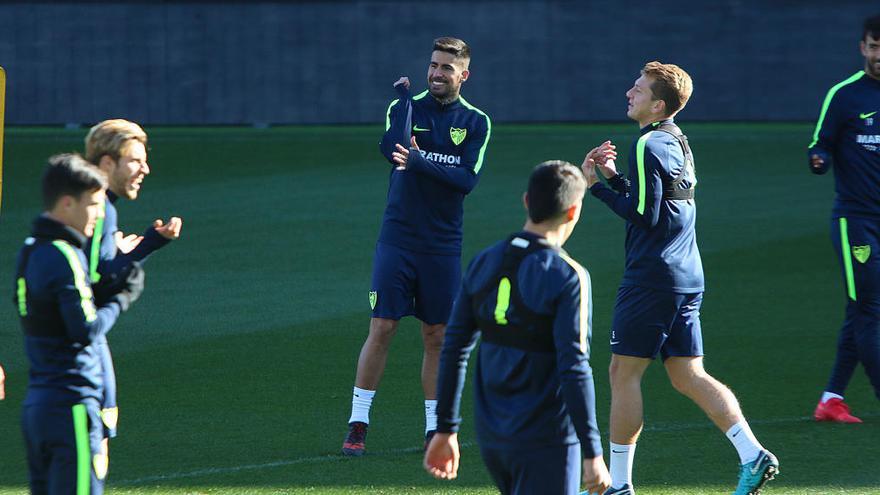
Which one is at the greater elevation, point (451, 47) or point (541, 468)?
point (451, 47)

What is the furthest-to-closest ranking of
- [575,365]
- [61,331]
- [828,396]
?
[828,396], [61,331], [575,365]

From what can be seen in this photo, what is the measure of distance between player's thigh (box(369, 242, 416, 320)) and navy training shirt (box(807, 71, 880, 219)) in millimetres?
2356

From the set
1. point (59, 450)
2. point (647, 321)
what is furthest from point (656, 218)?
point (59, 450)

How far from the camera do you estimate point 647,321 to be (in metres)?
5.79

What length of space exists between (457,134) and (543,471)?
3.26 meters

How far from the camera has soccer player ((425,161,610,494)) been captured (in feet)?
13.6

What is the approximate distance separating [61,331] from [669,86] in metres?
2.98

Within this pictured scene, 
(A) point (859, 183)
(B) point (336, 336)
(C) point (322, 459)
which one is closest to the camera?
(C) point (322, 459)

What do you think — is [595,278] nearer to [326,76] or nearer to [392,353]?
[392,353]

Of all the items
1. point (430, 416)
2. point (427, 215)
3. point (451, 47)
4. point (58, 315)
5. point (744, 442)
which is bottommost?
point (430, 416)

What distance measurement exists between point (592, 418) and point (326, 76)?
85.0 feet

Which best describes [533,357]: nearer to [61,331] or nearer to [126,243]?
[61,331]

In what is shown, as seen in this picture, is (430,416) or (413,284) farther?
(413,284)

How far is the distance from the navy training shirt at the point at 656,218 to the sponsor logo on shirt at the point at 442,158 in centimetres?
142
